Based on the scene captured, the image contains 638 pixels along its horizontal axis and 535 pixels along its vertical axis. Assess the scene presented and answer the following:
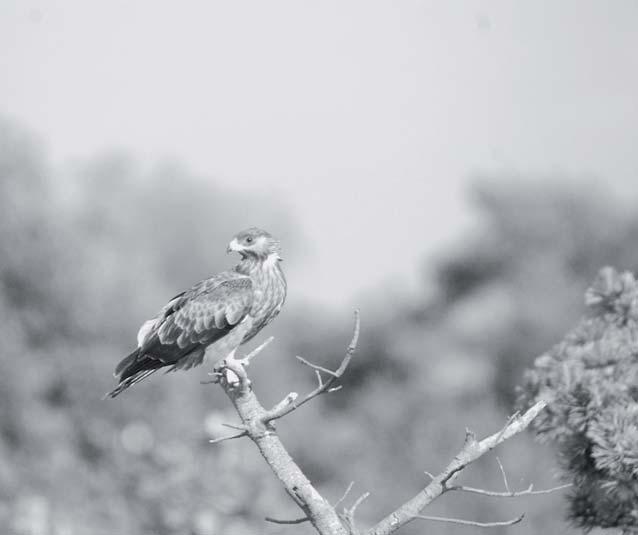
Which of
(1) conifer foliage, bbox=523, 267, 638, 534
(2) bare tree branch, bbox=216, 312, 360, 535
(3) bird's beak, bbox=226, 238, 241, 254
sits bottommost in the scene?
(1) conifer foliage, bbox=523, 267, 638, 534

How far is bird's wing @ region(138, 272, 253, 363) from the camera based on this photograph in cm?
895

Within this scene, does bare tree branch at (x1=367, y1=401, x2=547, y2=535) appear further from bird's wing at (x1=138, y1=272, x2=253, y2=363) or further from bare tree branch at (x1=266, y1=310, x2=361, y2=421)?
bird's wing at (x1=138, y1=272, x2=253, y2=363)

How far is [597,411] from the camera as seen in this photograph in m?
6.11

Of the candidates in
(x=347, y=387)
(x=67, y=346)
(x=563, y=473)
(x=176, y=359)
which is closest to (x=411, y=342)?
(x=347, y=387)

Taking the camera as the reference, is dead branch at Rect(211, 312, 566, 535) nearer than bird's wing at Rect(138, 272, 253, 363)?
Yes

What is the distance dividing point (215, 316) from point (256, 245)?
2.85 feet

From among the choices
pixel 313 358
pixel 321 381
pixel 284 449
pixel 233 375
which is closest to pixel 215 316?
pixel 233 375

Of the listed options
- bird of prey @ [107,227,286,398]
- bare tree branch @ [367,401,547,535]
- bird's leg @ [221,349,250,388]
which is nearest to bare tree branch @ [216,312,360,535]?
bird's leg @ [221,349,250,388]

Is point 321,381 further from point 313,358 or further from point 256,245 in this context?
point 313,358

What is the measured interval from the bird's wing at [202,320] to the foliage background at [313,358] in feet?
27.0

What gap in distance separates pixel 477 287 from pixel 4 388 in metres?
12.4

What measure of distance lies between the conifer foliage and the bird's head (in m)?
3.35

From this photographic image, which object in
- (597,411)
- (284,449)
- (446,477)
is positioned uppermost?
(284,449)

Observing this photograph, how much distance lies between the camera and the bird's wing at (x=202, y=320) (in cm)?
895
